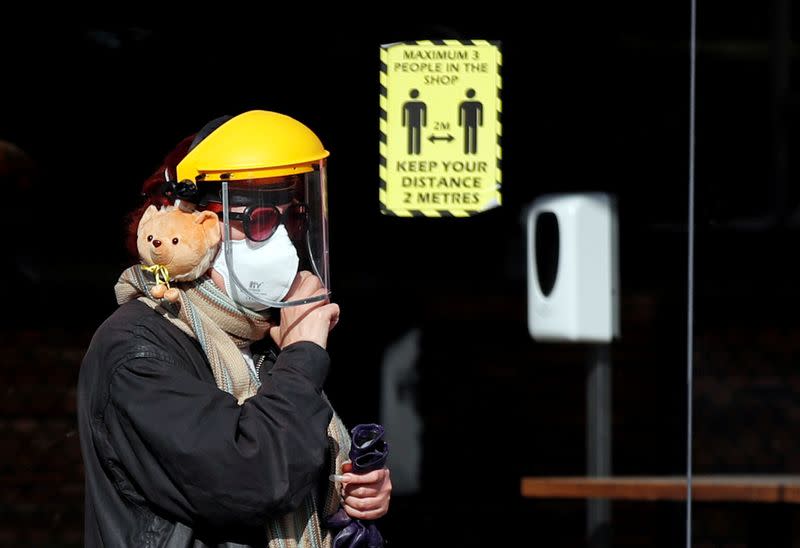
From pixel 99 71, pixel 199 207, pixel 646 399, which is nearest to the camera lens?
pixel 199 207

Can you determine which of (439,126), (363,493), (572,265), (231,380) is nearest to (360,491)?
(363,493)

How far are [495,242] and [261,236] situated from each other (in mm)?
1851

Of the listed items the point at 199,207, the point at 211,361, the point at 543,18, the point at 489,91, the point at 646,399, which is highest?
the point at 543,18

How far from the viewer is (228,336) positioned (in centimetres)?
253

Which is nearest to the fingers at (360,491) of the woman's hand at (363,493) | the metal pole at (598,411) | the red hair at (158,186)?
the woman's hand at (363,493)

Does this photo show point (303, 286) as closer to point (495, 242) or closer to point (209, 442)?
point (209, 442)

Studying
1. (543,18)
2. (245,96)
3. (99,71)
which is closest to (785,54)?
(543,18)

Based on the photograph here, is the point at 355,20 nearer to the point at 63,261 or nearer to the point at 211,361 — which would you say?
the point at 63,261

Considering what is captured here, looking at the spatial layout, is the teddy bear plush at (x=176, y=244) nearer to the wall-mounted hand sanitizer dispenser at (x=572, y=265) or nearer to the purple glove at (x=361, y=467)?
the purple glove at (x=361, y=467)

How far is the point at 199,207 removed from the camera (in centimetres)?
252

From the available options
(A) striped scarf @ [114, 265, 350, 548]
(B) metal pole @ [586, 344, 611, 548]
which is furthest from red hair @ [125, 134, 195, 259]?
(B) metal pole @ [586, 344, 611, 548]

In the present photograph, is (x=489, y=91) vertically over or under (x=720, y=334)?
over

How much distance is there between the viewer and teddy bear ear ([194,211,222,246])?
249cm

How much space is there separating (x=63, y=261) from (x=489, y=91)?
4.45 feet
